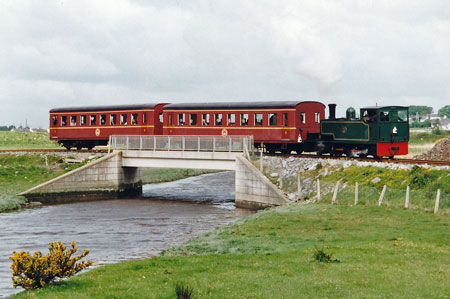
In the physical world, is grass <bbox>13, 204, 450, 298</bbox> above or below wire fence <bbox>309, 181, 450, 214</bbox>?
below

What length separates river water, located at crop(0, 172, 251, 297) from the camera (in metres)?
25.0

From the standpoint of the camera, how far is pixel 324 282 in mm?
15320

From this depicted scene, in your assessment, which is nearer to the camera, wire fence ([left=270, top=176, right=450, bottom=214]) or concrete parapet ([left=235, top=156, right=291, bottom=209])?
wire fence ([left=270, top=176, right=450, bottom=214])

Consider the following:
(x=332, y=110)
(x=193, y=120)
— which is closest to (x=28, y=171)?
(x=193, y=120)

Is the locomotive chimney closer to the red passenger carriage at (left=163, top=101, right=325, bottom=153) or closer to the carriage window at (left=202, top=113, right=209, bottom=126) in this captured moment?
the red passenger carriage at (left=163, top=101, right=325, bottom=153)

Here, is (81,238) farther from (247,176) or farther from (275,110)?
(275,110)

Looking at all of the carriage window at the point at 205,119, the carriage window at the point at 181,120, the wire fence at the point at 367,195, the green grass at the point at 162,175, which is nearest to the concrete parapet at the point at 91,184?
the carriage window at the point at 181,120

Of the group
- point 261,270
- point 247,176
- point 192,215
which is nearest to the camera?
point 261,270

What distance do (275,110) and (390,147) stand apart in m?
9.91

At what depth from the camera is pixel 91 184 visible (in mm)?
46281

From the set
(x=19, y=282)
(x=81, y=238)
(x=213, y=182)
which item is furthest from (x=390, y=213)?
(x=213, y=182)

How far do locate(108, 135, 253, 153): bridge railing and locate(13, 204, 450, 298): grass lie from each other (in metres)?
15.8

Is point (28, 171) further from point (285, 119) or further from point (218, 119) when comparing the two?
point (285, 119)

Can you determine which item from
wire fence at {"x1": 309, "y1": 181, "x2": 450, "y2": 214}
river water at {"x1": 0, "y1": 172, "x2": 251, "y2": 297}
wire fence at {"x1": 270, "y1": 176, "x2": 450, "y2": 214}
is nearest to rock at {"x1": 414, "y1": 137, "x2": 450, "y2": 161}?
river water at {"x1": 0, "y1": 172, "x2": 251, "y2": 297}
